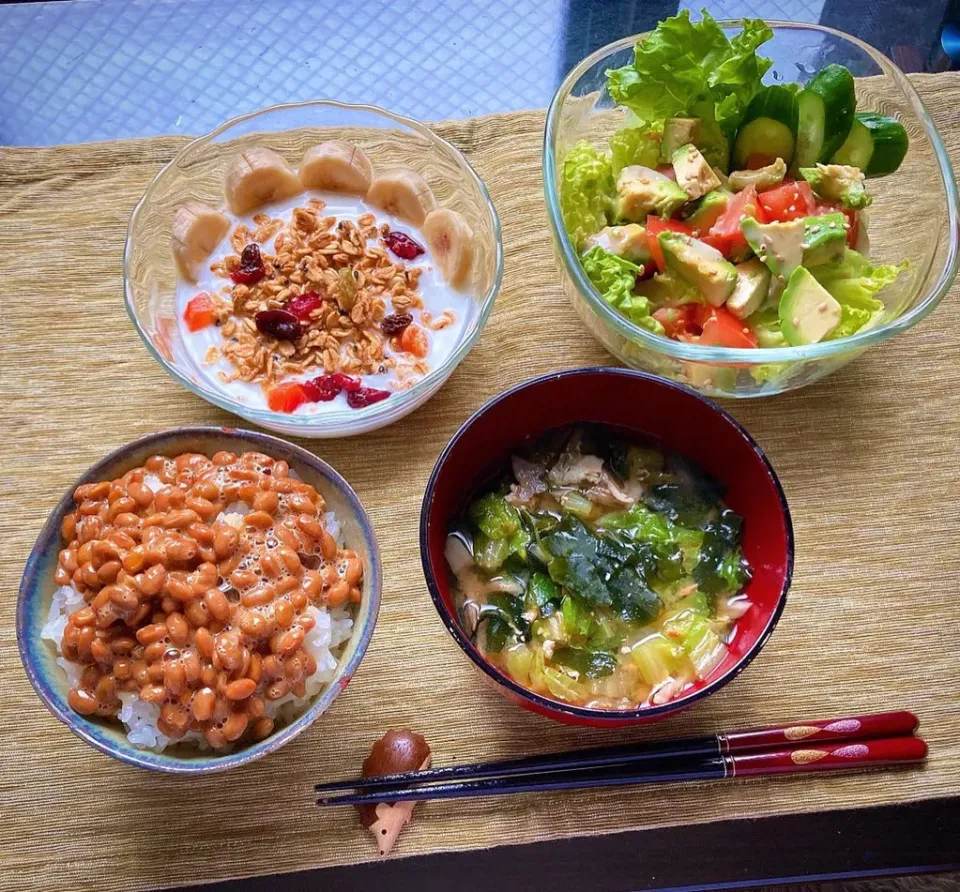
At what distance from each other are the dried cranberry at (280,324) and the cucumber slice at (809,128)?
1.09m

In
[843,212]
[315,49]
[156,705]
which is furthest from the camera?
[315,49]

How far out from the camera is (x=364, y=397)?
1.82 metres

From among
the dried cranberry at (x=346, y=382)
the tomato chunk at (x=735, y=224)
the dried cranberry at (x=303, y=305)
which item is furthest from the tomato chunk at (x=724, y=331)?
the dried cranberry at (x=303, y=305)

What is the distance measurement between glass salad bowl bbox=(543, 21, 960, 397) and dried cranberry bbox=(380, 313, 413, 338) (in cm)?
35

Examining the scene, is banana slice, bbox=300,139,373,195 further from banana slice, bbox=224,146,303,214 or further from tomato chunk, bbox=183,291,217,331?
tomato chunk, bbox=183,291,217,331

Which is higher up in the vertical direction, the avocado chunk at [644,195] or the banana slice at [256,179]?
the avocado chunk at [644,195]

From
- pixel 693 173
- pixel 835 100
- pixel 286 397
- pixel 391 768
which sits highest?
pixel 835 100

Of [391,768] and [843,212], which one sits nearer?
[391,768]

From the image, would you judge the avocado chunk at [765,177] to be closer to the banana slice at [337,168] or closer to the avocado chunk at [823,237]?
the avocado chunk at [823,237]

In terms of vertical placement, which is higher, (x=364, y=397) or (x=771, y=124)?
(x=771, y=124)

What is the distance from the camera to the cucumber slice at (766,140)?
1812 mm

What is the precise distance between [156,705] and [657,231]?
1.23m

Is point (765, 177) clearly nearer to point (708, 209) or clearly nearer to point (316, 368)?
point (708, 209)

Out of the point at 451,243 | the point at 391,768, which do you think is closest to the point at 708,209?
the point at 451,243
